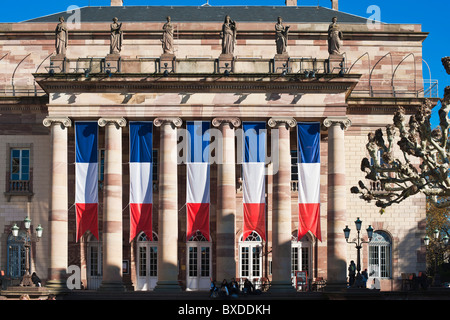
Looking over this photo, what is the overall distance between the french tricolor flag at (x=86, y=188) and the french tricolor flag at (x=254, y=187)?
837 centimetres

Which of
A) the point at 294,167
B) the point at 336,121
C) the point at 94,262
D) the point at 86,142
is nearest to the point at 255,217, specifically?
the point at 294,167

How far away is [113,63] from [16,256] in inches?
530

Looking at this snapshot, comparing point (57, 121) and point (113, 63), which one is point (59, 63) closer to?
point (113, 63)

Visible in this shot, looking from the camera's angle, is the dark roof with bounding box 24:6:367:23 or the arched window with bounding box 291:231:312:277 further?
the dark roof with bounding box 24:6:367:23

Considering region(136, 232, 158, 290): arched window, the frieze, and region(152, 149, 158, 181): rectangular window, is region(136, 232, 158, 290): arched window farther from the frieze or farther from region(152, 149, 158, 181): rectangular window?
the frieze

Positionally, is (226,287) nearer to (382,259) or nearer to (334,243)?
(334,243)

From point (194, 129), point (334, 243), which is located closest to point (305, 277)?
point (334, 243)

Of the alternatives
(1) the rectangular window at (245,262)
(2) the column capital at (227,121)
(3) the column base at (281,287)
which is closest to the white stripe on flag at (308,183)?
(2) the column capital at (227,121)

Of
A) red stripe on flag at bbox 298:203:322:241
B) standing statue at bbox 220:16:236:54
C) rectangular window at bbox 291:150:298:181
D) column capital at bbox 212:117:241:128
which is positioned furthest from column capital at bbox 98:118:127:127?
rectangular window at bbox 291:150:298:181

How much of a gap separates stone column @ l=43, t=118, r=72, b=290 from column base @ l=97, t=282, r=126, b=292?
206cm

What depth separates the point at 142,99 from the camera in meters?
52.1

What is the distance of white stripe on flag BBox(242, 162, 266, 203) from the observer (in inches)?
2007

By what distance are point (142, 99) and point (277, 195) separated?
9.43m

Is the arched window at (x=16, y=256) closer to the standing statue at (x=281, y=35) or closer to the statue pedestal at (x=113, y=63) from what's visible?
the statue pedestal at (x=113, y=63)
